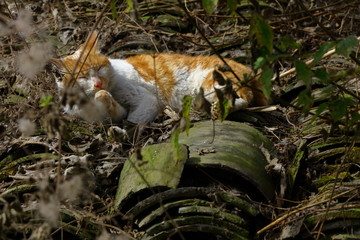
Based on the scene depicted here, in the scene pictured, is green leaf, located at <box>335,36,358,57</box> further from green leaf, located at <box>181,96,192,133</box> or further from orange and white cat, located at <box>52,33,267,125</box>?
orange and white cat, located at <box>52,33,267,125</box>

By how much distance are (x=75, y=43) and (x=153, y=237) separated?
A: 3209mm

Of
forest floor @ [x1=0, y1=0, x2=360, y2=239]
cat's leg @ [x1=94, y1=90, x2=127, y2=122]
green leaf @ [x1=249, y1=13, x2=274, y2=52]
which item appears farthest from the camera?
cat's leg @ [x1=94, y1=90, x2=127, y2=122]

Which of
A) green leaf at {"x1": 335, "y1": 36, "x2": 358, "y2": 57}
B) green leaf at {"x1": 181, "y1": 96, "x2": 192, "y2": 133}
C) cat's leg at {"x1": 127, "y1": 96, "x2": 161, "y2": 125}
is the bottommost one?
cat's leg at {"x1": 127, "y1": 96, "x2": 161, "y2": 125}

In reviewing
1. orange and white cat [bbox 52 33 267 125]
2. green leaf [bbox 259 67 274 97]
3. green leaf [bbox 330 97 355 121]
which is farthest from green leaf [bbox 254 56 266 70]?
orange and white cat [bbox 52 33 267 125]

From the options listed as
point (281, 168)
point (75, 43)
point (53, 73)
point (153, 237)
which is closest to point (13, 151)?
point (53, 73)

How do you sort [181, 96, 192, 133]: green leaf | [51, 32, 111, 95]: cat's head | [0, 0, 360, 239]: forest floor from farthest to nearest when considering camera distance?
[51, 32, 111, 95]: cat's head → [181, 96, 192, 133]: green leaf → [0, 0, 360, 239]: forest floor

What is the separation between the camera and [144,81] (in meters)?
5.02

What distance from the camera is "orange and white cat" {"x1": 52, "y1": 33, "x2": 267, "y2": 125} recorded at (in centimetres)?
451

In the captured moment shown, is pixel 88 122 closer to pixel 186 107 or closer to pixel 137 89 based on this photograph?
pixel 137 89

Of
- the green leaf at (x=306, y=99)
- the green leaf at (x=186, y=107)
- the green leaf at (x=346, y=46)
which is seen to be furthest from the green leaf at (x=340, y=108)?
the green leaf at (x=186, y=107)

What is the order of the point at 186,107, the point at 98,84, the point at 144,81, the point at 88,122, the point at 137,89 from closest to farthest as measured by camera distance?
the point at 186,107
the point at 88,122
the point at 98,84
the point at 137,89
the point at 144,81

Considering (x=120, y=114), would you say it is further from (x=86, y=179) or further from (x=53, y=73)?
(x=86, y=179)

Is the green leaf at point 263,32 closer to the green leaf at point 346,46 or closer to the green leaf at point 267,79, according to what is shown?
the green leaf at point 267,79

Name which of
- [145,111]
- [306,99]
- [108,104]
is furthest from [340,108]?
[145,111]
